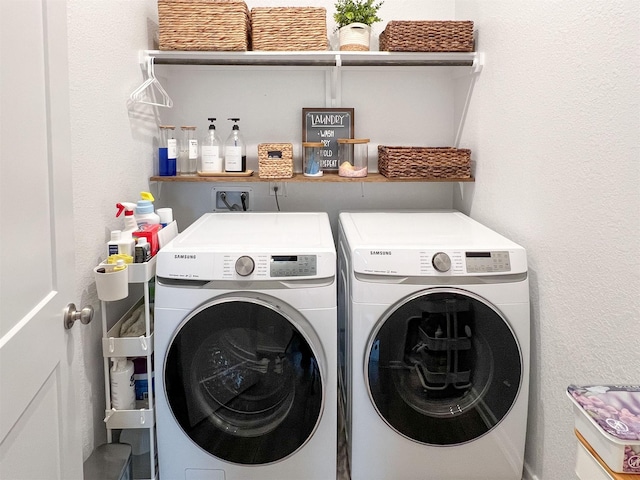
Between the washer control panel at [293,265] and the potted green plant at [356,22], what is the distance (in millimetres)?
1070

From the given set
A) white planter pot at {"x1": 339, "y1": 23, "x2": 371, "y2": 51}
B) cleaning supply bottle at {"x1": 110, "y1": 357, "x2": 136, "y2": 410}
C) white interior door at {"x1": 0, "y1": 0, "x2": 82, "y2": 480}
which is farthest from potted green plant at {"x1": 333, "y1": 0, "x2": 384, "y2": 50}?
cleaning supply bottle at {"x1": 110, "y1": 357, "x2": 136, "y2": 410}

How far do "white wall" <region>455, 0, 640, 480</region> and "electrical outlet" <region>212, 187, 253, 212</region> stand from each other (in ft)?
3.77

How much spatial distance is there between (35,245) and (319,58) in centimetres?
161

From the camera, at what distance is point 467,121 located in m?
2.50

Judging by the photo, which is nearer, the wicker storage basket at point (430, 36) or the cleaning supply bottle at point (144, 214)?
the cleaning supply bottle at point (144, 214)

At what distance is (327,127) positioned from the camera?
2.62 meters

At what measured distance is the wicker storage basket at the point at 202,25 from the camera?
7.38 feet

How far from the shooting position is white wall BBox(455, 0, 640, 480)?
4.48ft

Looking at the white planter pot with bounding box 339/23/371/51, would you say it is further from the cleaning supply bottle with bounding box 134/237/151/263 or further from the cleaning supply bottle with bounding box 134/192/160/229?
the cleaning supply bottle with bounding box 134/237/151/263

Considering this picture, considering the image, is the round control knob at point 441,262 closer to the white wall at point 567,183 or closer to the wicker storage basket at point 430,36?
the white wall at point 567,183

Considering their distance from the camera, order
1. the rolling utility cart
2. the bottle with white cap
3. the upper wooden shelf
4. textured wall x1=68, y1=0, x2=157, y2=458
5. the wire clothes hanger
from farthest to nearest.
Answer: the upper wooden shelf → the wire clothes hanger → the bottle with white cap → the rolling utility cart → textured wall x1=68, y1=0, x2=157, y2=458

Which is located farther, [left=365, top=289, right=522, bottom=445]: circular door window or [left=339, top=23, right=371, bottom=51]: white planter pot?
[left=339, top=23, right=371, bottom=51]: white planter pot

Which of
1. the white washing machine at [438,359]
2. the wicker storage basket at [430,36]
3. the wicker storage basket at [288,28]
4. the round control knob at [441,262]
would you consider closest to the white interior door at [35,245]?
the white washing machine at [438,359]

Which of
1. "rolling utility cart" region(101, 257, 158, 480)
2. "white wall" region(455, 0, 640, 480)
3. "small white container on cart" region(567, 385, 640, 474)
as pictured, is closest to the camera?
"small white container on cart" region(567, 385, 640, 474)
